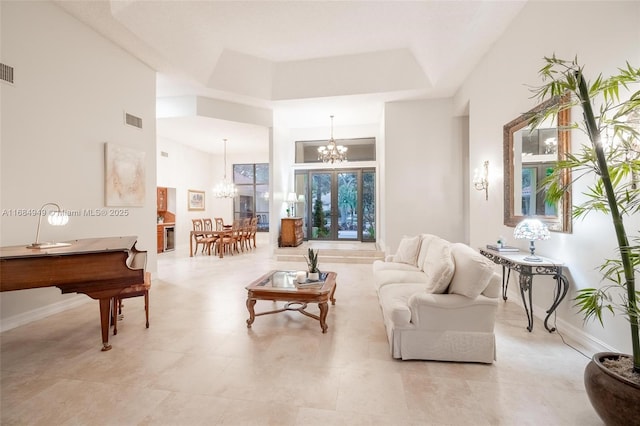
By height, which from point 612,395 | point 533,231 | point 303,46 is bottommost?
point 612,395

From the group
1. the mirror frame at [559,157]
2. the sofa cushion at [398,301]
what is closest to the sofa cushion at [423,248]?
the sofa cushion at [398,301]

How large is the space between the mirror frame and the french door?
495 centimetres

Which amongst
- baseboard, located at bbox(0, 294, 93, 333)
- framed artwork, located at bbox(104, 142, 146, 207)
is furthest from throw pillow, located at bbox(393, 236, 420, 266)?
baseboard, located at bbox(0, 294, 93, 333)

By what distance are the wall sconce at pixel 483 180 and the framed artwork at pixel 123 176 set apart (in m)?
6.08

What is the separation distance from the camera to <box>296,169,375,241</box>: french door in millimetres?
9062

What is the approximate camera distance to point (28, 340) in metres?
2.87

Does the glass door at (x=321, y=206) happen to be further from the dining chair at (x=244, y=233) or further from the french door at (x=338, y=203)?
the dining chair at (x=244, y=233)

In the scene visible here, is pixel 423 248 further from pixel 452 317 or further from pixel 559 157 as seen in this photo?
pixel 559 157

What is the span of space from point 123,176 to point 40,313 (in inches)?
86.2

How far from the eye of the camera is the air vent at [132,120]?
4.62 meters

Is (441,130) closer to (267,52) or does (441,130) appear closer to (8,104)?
(267,52)

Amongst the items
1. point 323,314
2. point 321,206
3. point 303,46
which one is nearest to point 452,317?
point 323,314

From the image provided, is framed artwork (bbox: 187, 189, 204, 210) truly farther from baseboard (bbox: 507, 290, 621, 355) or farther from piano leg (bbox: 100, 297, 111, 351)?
baseboard (bbox: 507, 290, 621, 355)

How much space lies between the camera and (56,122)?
359 centimetres
